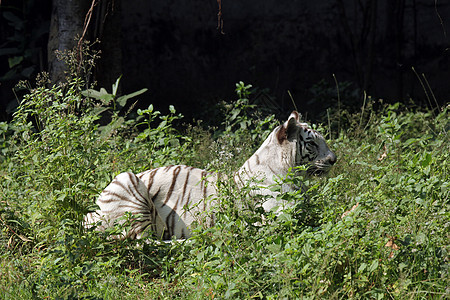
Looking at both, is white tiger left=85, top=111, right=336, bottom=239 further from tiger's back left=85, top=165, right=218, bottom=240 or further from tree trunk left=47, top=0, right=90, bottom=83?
tree trunk left=47, top=0, right=90, bottom=83

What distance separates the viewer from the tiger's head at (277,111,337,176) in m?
3.87

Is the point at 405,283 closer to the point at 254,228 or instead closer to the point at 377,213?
the point at 377,213

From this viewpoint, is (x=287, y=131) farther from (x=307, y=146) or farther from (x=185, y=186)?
(x=185, y=186)

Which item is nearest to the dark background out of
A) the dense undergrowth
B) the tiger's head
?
the tiger's head

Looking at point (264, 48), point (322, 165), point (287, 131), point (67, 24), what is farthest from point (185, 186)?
point (264, 48)

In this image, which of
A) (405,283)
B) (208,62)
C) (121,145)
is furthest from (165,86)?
(405,283)

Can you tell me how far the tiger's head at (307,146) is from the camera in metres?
3.87

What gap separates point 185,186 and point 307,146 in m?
0.91

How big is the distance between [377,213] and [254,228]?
695 millimetres

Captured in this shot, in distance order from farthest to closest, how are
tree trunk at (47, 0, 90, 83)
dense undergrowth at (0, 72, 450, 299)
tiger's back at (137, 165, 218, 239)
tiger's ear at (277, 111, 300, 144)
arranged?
tree trunk at (47, 0, 90, 83) < tiger's back at (137, 165, 218, 239) < tiger's ear at (277, 111, 300, 144) < dense undergrowth at (0, 72, 450, 299)

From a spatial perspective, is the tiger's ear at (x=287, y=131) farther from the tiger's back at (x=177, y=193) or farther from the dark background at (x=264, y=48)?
the dark background at (x=264, y=48)

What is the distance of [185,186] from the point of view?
4051 millimetres

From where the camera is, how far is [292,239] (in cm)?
295

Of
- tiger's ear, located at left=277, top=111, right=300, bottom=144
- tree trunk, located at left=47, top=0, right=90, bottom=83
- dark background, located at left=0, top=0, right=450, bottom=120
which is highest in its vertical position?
tree trunk, located at left=47, top=0, right=90, bottom=83
